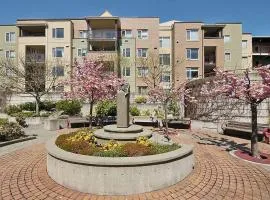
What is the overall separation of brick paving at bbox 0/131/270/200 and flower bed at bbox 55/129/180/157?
1162 mm

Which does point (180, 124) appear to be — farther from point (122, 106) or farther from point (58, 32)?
point (58, 32)

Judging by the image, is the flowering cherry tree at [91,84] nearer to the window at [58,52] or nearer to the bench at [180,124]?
the bench at [180,124]

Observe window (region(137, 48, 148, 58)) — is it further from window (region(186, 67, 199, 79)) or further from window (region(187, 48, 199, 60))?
window (region(186, 67, 199, 79))

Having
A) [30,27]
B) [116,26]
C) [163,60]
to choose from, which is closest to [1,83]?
[30,27]

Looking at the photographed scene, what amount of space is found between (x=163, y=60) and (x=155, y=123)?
23143 mm

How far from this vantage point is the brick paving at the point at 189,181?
6782 mm

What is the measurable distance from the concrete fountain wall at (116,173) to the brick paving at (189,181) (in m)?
0.18

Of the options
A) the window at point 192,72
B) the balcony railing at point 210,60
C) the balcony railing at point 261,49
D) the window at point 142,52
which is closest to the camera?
the window at point 192,72

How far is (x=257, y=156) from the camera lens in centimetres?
1046

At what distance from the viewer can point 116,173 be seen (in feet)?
22.4

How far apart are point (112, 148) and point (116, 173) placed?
1469 millimetres

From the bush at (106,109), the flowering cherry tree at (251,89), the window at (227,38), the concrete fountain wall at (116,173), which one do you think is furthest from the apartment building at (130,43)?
the concrete fountain wall at (116,173)

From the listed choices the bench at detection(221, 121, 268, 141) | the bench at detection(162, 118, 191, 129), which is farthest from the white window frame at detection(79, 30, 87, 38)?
the bench at detection(221, 121, 268, 141)

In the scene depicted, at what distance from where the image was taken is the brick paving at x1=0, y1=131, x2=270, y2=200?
6.78 metres
